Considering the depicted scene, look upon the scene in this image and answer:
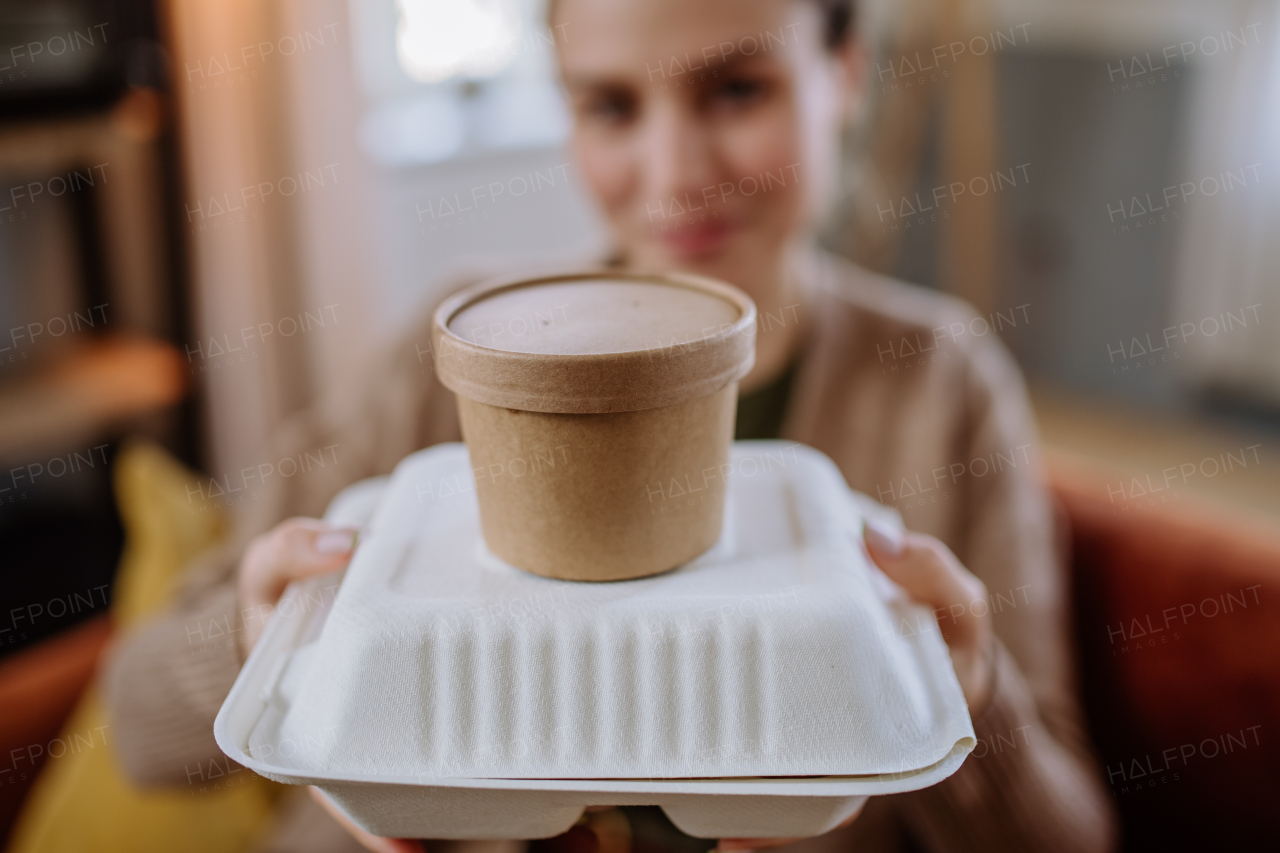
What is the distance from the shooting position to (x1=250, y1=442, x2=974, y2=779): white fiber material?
17.8 inches

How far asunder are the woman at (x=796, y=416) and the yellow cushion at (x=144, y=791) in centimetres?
17

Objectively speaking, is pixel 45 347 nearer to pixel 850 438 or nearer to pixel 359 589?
pixel 850 438

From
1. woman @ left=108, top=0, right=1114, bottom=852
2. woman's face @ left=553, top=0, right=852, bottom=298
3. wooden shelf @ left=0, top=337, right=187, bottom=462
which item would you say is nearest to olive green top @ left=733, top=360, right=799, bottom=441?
woman @ left=108, top=0, right=1114, bottom=852

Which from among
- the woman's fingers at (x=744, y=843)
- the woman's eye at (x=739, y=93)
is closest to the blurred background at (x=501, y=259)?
the woman's eye at (x=739, y=93)

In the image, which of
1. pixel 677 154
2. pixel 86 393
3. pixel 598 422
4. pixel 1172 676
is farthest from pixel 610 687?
pixel 86 393

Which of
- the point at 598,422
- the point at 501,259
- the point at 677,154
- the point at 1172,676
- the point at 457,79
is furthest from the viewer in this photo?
the point at 457,79

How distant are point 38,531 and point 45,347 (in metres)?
0.38

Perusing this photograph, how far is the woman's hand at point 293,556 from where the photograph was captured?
550 mm

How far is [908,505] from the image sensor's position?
109 cm

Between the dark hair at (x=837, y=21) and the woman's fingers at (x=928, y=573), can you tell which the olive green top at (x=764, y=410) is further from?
the woman's fingers at (x=928, y=573)

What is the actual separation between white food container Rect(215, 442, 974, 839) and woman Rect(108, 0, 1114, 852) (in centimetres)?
8

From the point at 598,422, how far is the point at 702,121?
0.54 meters

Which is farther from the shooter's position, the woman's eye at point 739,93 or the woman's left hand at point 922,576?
the woman's eye at point 739,93

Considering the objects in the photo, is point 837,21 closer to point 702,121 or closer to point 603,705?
point 702,121
